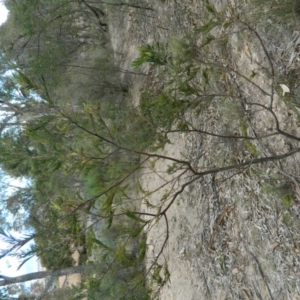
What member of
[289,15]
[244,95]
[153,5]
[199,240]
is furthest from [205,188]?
[153,5]

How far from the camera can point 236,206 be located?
384 centimetres

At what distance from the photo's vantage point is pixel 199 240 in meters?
4.55

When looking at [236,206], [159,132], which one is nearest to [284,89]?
[159,132]

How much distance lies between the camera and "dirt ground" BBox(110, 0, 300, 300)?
123 inches

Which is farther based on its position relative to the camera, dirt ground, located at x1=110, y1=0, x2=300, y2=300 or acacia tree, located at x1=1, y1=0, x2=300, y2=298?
dirt ground, located at x1=110, y1=0, x2=300, y2=300

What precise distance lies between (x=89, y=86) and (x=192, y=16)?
108 inches

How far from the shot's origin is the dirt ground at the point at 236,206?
10.3 feet

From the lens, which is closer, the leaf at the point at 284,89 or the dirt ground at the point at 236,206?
the leaf at the point at 284,89

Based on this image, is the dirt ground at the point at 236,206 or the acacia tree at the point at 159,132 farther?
the dirt ground at the point at 236,206

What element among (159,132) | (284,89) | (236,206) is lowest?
(236,206)

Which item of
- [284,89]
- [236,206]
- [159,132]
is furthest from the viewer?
[236,206]

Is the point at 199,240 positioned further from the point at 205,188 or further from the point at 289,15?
the point at 289,15

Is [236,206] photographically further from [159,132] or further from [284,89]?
[284,89]

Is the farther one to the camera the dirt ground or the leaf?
the dirt ground
